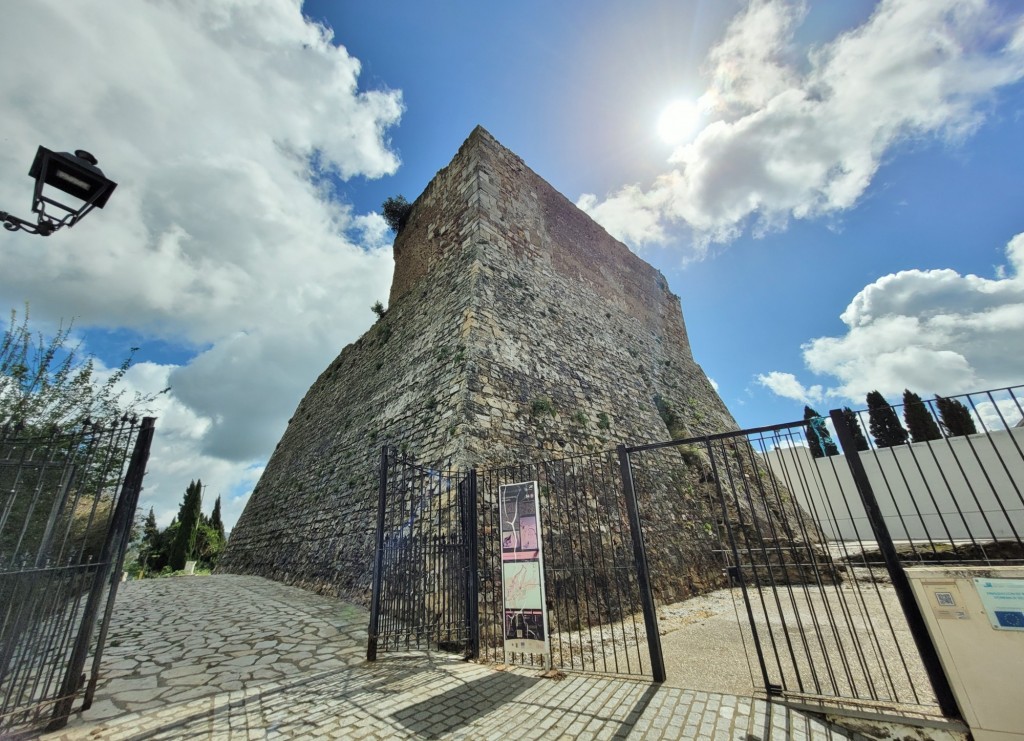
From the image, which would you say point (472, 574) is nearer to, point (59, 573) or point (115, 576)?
point (115, 576)

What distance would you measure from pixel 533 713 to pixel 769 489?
11.1 meters

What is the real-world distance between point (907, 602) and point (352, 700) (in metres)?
4.66

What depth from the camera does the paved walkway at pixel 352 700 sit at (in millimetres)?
3266

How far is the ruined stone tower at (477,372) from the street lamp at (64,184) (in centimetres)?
499

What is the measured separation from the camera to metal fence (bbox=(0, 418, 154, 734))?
3.31 m

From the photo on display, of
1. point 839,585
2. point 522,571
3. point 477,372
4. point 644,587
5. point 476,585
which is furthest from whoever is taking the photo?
point 477,372

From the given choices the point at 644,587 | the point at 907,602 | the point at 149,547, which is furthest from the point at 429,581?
the point at 149,547

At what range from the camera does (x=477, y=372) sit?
790 centimetres

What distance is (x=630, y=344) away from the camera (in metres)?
13.4

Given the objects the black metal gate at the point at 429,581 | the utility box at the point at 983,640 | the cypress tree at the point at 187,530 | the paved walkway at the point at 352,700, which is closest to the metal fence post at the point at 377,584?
the black metal gate at the point at 429,581

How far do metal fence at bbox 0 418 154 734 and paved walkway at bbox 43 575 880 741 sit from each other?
329 mm

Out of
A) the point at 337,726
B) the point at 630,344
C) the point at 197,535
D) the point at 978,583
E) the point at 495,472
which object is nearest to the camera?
the point at 978,583

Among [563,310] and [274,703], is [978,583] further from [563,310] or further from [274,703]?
[563,310]

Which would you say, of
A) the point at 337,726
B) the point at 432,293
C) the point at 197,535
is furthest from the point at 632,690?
the point at 197,535
